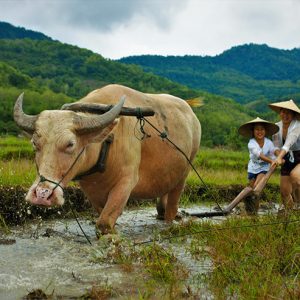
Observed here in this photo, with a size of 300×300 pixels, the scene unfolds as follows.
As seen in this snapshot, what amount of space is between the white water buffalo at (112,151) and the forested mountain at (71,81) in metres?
41.6

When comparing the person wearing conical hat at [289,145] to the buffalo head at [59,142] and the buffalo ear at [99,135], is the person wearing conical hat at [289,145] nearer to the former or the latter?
the buffalo ear at [99,135]

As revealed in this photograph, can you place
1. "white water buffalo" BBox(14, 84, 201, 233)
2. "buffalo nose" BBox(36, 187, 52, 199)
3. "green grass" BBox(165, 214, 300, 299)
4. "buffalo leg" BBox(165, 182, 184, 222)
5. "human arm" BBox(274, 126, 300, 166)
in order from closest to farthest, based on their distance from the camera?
"green grass" BBox(165, 214, 300, 299)
"buffalo nose" BBox(36, 187, 52, 199)
"white water buffalo" BBox(14, 84, 201, 233)
"human arm" BBox(274, 126, 300, 166)
"buffalo leg" BBox(165, 182, 184, 222)

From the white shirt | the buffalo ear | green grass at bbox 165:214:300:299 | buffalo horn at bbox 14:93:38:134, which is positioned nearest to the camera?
green grass at bbox 165:214:300:299

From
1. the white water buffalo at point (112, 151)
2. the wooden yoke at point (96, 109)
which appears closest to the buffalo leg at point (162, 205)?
the white water buffalo at point (112, 151)

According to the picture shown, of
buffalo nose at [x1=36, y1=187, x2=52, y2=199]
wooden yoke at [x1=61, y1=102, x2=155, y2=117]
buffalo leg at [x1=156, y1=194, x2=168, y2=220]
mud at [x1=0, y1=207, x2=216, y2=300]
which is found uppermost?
wooden yoke at [x1=61, y1=102, x2=155, y2=117]

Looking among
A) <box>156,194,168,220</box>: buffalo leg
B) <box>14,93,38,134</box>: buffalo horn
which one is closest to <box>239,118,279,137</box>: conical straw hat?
<box>156,194,168,220</box>: buffalo leg

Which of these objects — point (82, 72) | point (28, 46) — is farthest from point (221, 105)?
point (28, 46)

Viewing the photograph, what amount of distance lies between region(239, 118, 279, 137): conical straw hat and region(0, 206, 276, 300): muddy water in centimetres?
222

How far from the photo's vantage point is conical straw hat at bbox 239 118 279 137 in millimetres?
6820

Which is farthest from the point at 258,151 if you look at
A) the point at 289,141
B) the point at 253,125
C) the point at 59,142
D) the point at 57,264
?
the point at 57,264

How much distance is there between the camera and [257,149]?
7.12 meters

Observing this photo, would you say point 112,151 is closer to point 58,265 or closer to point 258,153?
point 58,265

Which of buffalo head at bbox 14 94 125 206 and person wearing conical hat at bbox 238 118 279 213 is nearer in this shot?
buffalo head at bbox 14 94 125 206

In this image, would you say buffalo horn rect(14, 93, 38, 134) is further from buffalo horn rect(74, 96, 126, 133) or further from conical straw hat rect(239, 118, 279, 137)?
A: conical straw hat rect(239, 118, 279, 137)
